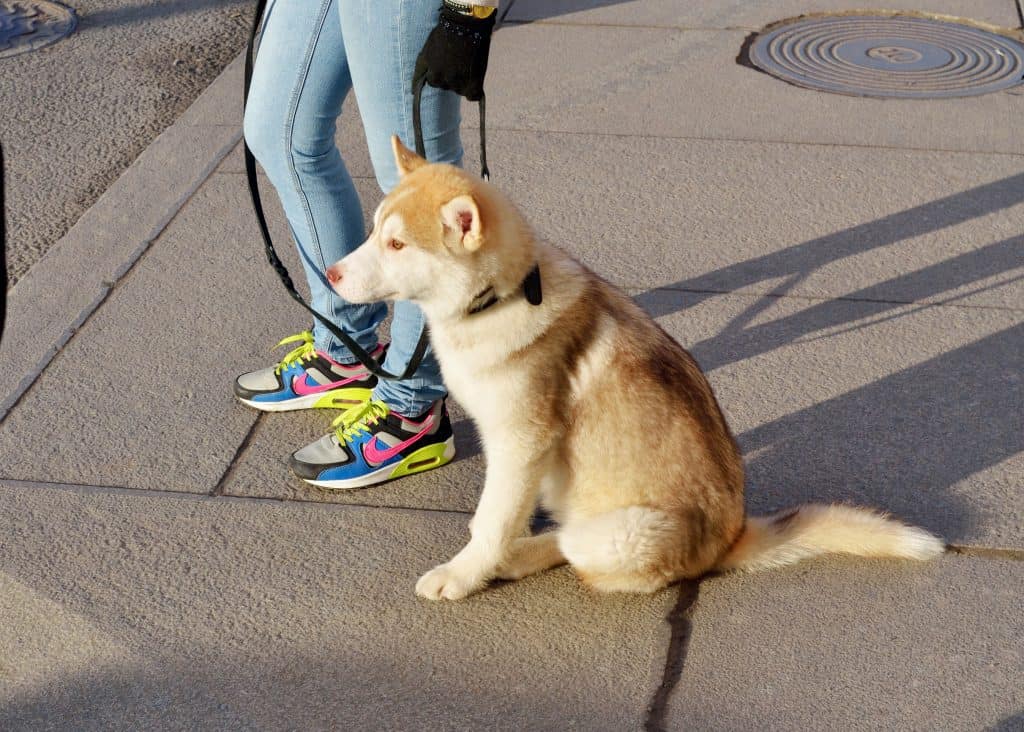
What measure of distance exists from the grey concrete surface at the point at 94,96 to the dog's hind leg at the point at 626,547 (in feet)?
9.33

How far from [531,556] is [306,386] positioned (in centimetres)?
112

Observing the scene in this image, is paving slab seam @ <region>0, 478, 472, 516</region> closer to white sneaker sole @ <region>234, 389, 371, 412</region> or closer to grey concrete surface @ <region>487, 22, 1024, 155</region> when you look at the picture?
white sneaker sole @ <region>234, 389, 371, 412</region>

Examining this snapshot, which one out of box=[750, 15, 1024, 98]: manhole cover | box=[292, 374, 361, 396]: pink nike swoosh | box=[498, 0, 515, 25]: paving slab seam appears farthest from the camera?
box=[498, 0, 515, 25]: paving slab seam

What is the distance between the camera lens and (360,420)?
3.69m

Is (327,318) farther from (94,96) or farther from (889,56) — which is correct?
(889,56)

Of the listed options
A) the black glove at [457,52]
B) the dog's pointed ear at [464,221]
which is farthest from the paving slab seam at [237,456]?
the black glove at [457,52]

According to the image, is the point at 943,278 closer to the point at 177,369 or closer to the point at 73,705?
the point at 177,369

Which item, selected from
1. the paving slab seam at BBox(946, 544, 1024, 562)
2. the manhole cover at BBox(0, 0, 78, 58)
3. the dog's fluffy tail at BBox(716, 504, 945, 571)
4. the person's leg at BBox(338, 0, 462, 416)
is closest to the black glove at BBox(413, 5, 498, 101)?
the person's leg at BBox(338, 0, 462, 416)

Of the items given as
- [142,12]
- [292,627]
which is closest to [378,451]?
[292,627]

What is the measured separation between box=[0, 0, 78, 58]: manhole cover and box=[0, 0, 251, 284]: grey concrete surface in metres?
0.08

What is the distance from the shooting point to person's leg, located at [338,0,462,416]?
3.07 m

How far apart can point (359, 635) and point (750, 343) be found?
1.92 m

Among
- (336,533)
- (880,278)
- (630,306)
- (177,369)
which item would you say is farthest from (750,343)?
(177,369)

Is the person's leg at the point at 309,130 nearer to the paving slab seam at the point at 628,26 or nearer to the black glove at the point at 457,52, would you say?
the black glove at the point at 457,52
